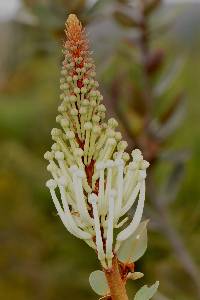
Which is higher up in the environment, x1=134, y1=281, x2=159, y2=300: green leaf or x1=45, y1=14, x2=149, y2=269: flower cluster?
x1=45, y1=14, x2=149, y2=269: flower cluster

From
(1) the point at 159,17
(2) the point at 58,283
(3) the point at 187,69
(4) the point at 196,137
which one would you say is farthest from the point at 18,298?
(3) the point at 187,69

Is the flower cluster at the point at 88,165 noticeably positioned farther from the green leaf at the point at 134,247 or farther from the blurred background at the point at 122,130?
the blurred background at the point at 122,130

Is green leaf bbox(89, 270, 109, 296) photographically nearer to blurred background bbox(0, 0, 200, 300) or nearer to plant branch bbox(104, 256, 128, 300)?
plant branch bbox(104, 256, 128, 300)

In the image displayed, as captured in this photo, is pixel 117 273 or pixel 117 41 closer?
pixel 117 273

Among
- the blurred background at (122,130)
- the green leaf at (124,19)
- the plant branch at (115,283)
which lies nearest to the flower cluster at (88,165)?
the plant branch at (115,283)

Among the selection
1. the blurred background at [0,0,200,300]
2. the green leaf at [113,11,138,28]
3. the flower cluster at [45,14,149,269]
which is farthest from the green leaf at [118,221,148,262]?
the green leaf at [113,11,138,28]

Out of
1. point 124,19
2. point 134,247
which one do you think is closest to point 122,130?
point 124,19

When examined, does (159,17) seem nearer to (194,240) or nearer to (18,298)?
(194,240)
